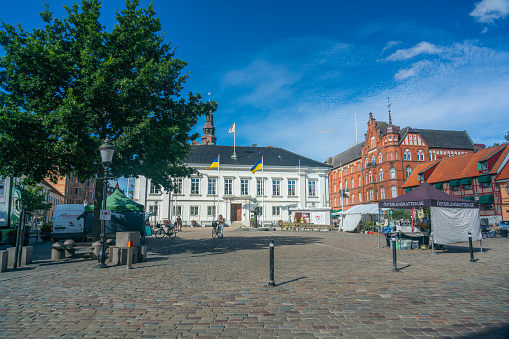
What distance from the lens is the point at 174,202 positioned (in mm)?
50156

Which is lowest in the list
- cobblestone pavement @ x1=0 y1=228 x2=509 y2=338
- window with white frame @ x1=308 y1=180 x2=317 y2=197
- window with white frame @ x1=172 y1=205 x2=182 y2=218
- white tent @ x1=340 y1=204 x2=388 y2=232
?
cobblestone pavement @ x1=0 y1=228 x2=509 y2=338

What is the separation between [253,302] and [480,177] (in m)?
51.1

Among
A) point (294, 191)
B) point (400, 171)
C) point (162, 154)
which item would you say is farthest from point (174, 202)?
point (400, 171)

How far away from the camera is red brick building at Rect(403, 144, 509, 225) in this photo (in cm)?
4238

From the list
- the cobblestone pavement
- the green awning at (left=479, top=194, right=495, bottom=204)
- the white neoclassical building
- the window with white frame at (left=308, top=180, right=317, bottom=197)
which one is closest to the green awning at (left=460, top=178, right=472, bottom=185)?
the green awning at (left=479, top=194, right=495, bottom=204)

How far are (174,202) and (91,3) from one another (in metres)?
38.0

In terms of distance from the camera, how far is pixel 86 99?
41.8ft

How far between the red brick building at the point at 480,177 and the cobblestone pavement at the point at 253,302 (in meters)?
35.9

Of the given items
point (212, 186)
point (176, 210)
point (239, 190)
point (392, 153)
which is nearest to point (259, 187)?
point (239, 190)

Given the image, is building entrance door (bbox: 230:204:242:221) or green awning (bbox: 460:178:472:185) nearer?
green awning (bbox: 460:178:472:185)

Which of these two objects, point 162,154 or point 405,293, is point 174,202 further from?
point 405,293

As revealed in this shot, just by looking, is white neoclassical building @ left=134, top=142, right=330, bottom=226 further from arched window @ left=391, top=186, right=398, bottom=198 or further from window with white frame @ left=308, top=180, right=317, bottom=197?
arched window @ left=391, top=186, right=398, bottom=198

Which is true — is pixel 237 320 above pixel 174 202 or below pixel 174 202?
below

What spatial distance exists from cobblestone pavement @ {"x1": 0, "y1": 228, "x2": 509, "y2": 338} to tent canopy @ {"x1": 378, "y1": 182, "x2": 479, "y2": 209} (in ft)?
15.5
